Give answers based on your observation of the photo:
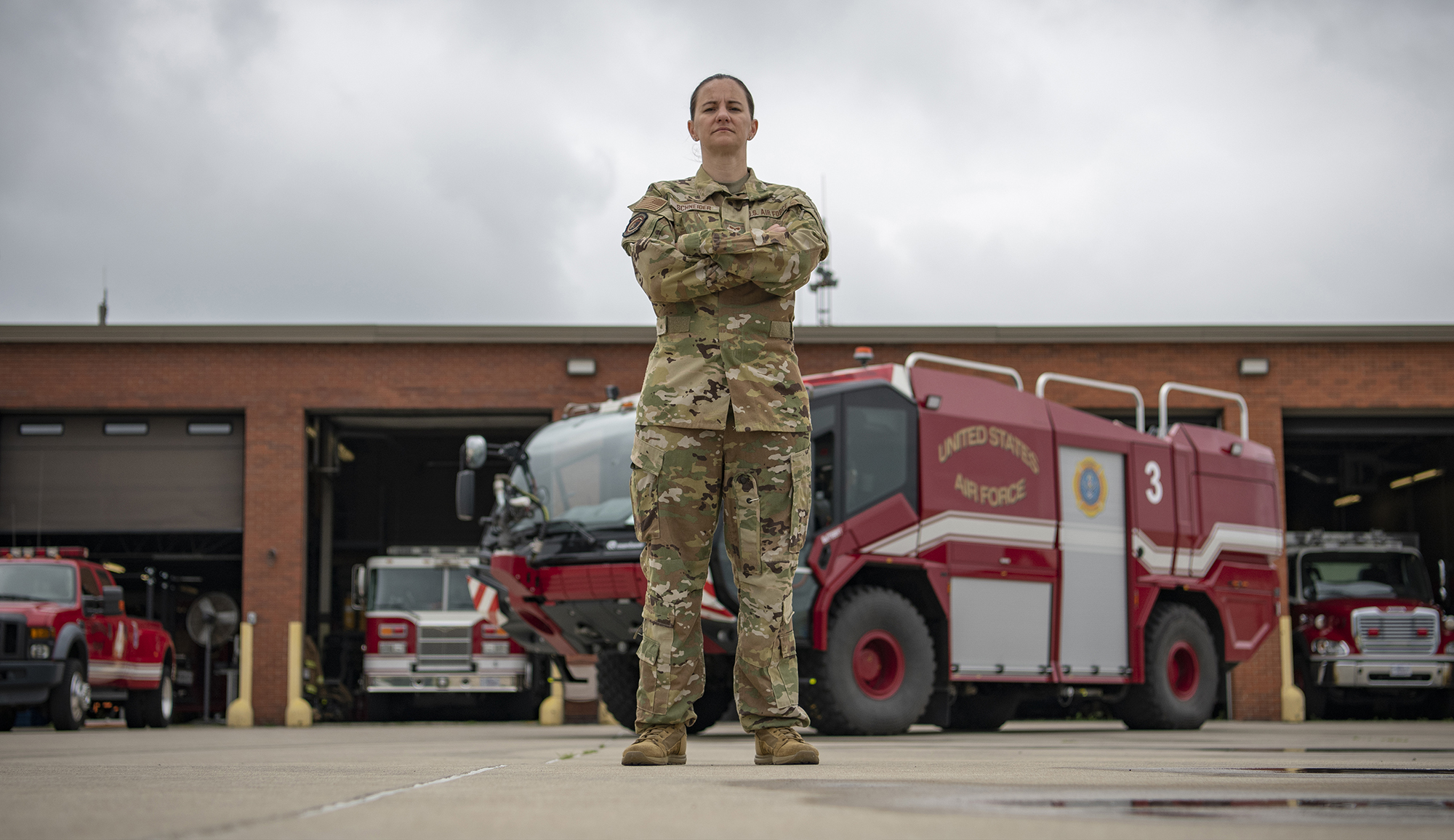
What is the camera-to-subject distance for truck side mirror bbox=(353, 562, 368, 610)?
782 inches

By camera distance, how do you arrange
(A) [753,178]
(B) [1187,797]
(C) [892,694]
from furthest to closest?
(C) [892,694] → (A) [753,178] → (B) [1187,797]

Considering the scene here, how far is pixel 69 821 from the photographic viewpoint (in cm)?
229

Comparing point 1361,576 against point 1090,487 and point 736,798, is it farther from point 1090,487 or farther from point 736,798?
point 736,798

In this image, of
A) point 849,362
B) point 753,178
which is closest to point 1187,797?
point 753,178

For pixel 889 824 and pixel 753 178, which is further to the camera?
pixel 753 178

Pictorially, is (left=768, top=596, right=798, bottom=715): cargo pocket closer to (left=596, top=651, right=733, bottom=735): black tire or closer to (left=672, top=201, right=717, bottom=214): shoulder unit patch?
(left=672, top=201, right=717, bottom=214): shoulder unit patch

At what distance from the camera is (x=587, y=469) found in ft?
32.7

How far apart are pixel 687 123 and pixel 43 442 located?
17.7 metres

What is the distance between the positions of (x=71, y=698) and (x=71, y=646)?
0.49 metres

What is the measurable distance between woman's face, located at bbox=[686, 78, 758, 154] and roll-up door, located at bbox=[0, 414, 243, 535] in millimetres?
16665

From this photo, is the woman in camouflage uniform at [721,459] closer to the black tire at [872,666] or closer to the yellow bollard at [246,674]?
the black tire at [872,666]

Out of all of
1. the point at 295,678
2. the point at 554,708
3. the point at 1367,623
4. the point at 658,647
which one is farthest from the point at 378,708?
the point at 658,647

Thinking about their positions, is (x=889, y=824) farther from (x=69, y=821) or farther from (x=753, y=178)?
(x=753, y=178)

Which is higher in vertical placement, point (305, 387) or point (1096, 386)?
point (305, 387)
